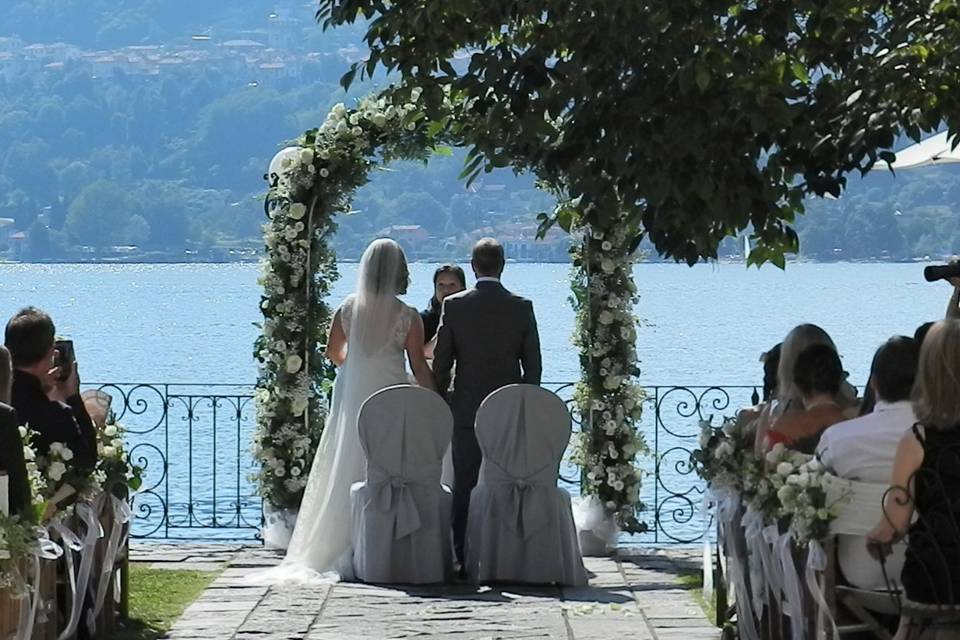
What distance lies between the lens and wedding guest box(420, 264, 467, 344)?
10.9 meters

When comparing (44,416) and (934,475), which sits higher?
(44,416)

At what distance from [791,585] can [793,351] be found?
935 mm

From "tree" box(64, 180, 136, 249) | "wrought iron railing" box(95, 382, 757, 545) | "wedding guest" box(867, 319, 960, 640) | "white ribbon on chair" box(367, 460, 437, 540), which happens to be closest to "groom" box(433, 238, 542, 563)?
"white ribbon on chair" box(367, 460, 437, 540)

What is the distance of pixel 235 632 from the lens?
834 cm

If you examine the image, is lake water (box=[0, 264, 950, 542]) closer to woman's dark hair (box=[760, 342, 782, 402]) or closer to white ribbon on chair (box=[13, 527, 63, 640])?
woman's dark hair (box=[760, 342, 782, 402])

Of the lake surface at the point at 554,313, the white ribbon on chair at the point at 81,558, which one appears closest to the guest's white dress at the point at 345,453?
the lake surface at the point at 554,313

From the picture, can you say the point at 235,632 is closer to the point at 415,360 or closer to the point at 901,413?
the point at 415,360

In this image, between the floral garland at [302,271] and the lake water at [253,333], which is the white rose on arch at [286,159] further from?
the lake water at [253,333]

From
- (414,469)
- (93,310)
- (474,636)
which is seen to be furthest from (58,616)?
(93,310)

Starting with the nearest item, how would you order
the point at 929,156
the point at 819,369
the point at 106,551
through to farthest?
1. the point at 819,369
2. the point at 106,551
3. the point at 929,156

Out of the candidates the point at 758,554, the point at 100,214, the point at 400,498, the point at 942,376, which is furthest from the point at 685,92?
the point at 100,214

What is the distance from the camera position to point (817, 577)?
6.21 m

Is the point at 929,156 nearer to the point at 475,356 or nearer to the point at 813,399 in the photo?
the point at 475,356

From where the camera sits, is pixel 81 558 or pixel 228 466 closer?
pixel 81 558
